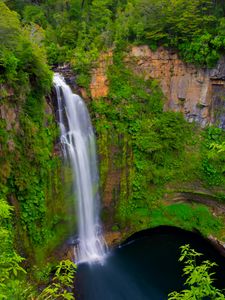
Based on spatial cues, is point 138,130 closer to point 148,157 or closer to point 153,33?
point 148,157

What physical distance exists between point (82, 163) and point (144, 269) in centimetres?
596

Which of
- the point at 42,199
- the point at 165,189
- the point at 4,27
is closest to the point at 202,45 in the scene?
the point at 165,189

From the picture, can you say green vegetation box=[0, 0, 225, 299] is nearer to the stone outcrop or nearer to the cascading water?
the stone outcrop

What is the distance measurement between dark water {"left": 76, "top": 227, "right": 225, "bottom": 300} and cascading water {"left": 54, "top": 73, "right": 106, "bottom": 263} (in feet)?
3.10

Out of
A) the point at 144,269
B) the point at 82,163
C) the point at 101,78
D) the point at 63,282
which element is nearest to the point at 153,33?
the point at 101,78

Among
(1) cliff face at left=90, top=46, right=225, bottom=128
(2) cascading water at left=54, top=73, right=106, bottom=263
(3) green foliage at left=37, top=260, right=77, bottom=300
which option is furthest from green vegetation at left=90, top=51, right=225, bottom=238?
(3) green foliage at left=37, top=260, right=77, bottom=300

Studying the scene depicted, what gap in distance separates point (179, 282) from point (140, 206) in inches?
165

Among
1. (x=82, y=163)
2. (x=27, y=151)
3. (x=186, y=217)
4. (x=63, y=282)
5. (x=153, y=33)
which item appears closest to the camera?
(x=63, y=282)

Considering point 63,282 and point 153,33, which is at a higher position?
point 153,33

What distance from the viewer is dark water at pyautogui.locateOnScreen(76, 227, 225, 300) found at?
1232cm

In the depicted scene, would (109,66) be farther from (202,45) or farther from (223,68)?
(223,68)

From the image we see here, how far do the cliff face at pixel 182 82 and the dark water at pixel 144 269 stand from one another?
6938 millimetres

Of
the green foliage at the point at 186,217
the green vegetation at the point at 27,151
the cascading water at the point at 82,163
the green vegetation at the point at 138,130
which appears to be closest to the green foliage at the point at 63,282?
the green vegetation at the point at 27,151

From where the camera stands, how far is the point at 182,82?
16.7 m
